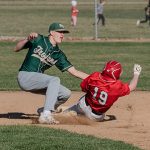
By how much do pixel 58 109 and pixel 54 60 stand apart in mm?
1140

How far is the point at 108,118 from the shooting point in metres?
11.6

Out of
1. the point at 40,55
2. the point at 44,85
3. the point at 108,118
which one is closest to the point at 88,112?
the point at 108,118

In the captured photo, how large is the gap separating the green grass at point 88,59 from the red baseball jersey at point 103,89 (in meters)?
4.53

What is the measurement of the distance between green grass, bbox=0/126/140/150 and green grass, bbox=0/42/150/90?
5.82m

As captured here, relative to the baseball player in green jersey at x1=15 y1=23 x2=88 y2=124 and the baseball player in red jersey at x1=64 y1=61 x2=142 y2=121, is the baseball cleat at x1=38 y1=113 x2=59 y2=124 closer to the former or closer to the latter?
the baseball player in green jersey at x1=15 y1=23 x2=88 y2=124

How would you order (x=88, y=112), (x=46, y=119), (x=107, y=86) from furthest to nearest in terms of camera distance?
(x=88, y=112), (x=107, y=86), (x=46, y=119)

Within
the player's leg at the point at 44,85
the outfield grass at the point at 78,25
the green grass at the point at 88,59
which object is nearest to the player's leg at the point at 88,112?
the player's leg at the point at 44,85

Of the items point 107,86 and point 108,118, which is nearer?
point 107,86

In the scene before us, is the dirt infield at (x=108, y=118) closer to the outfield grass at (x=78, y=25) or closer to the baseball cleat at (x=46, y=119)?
the baseball cleat at (x=46, y=119)

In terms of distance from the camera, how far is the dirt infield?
31.8 feet

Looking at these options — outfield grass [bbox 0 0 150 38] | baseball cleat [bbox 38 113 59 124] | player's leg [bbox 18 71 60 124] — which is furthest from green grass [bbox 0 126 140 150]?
outfield grass [bbox 0 0 150 38]

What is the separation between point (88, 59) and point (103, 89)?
11.1 metres

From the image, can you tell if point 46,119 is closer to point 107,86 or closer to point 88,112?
point 88,112

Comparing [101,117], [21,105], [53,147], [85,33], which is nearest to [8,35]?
[85,33]
